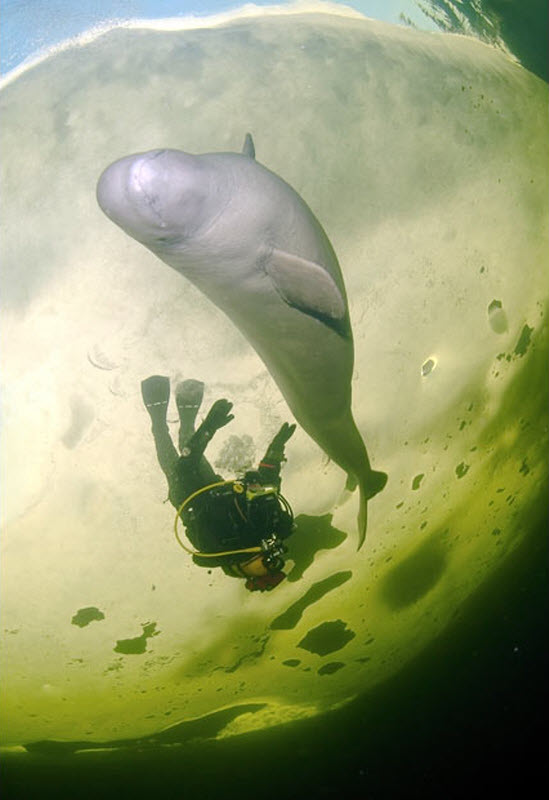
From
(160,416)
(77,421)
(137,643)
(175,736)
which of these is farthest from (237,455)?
(175,736)

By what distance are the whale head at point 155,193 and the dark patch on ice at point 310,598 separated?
374 cm

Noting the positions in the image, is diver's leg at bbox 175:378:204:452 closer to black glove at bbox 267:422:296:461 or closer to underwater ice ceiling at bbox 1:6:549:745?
underwater ice ceiling at bbox 1:6:549:745

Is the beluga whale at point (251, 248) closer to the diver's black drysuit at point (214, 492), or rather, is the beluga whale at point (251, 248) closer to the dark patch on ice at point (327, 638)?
the diver's black drysuit at point (214, 492)

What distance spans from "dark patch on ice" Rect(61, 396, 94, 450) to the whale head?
1759mm

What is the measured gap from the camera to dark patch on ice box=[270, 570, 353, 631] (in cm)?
496

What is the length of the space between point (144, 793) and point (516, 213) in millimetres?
10449

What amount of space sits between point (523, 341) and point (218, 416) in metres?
3.11

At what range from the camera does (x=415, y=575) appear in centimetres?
567

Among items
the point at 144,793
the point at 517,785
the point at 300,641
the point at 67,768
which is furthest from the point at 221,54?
the point at 517,785

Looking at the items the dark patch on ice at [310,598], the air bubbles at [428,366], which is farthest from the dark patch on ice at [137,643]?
the air bubbles at [428,366]

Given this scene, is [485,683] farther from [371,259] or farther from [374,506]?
[371,259]

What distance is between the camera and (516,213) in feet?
14.0

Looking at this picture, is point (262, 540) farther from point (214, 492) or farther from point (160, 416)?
point (160, 416)

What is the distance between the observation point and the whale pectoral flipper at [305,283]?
2.77 meters
